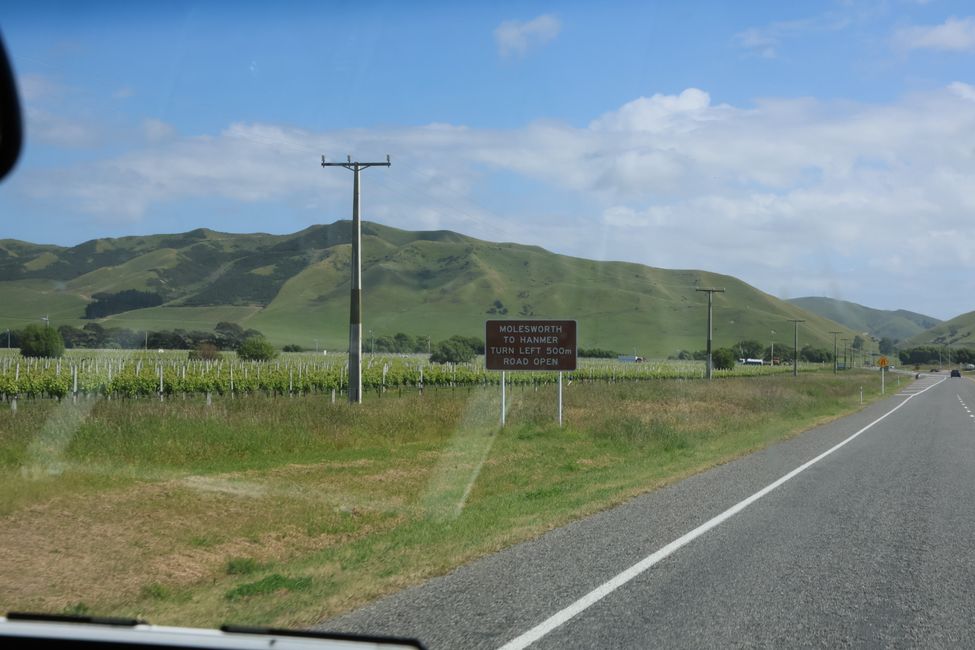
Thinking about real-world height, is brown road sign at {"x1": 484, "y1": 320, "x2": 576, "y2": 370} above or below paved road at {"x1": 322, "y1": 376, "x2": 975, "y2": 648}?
above

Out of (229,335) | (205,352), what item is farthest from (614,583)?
(229,335)

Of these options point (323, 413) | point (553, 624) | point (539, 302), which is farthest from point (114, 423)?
point (539, 302)

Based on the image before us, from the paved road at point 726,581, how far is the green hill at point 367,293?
84093 mm

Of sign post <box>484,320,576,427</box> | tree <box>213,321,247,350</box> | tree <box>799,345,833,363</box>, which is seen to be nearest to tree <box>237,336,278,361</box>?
tree <box>213,321,247,350</box>

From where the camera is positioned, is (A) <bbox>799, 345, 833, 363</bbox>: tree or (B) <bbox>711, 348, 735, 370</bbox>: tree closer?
(B) <bbox>711, 348, 735, 370</bbox>: tree

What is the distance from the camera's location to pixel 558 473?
18.7m

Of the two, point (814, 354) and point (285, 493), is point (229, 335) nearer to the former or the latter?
point (285, 493)

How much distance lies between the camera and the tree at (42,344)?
66.6 meters

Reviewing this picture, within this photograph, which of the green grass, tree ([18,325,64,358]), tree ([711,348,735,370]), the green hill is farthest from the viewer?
tree ([711,348,735,370])

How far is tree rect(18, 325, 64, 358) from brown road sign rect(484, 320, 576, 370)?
5049 cm

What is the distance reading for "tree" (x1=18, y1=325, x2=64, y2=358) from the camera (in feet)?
219

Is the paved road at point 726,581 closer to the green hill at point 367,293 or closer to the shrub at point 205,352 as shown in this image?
the shrub at point 205,352

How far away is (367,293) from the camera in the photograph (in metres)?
129

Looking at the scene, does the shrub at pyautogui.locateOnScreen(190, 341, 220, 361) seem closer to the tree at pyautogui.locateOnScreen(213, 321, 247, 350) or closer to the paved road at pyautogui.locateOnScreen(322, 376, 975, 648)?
the tree at pyautogui.locateOnScreen(213, 321, 247, 350)
